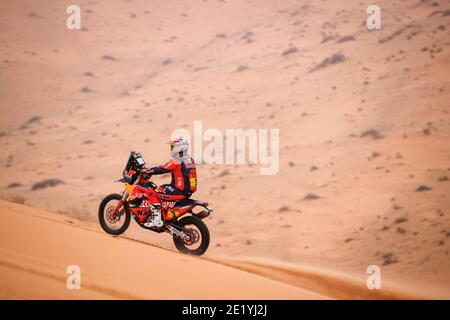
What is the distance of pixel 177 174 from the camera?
421 inches

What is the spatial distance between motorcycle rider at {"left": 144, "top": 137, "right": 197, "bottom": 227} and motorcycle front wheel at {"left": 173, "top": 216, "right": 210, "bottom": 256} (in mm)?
440

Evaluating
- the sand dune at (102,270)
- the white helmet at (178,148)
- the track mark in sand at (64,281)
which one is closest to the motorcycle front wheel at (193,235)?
the sand dune at (102,270)

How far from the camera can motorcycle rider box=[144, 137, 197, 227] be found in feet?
34.7

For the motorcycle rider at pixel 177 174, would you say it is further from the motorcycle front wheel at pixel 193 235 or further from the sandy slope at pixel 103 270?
the sandy slope at pixel 103 270

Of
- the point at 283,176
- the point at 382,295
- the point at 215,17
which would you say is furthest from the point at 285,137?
the point at 215,17

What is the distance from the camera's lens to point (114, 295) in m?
7.12

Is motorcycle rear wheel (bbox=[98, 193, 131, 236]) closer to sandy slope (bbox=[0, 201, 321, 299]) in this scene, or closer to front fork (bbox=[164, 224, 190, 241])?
front fork (bbox=[164, 224, 190, 241])

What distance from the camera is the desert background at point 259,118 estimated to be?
63.1 feet

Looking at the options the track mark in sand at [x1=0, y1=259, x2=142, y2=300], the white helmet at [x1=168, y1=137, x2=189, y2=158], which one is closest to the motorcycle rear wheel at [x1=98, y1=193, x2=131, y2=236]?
the white helmet at [x1=168, y1=137, x2=189, y2=158]

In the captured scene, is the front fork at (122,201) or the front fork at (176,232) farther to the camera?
the front fork at (122,201)

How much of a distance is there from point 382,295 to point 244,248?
8246 mm

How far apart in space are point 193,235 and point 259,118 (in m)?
22.3

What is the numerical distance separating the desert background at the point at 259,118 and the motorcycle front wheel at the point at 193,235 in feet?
1.64
